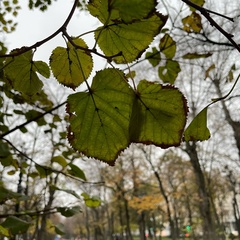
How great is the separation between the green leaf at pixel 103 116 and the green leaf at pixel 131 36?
0.14 ft

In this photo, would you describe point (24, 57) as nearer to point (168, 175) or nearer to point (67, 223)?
point (168, 175)

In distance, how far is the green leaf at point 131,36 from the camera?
1.08 feet

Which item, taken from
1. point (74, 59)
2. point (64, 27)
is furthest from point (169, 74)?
point (64, 27)

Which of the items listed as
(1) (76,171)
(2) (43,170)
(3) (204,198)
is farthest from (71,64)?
(3) (204,198)

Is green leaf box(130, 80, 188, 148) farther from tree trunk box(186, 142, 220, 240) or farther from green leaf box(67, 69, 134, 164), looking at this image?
tree trunk box(186, 142, 220, 240)

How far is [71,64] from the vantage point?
432 millimetres

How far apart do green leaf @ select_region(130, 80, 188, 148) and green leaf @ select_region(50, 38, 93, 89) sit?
121 millimetres

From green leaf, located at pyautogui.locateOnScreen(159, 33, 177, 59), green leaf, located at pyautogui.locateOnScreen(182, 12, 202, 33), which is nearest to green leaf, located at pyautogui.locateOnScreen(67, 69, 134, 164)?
green leaf, located at pyautogui.locateOnScreen(159, 33, 177, 59)

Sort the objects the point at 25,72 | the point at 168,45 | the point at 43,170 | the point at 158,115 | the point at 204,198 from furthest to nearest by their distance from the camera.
→ the point at 204,198, the point at 43,170, the point at 168,45, the point at 25,72, the point at 158,115

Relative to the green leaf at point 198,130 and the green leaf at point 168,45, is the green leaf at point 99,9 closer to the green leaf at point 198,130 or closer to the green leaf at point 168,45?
the green leaf at point 198,130

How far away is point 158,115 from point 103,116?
3.1 inches

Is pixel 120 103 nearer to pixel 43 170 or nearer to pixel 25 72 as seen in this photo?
pixel 25 72

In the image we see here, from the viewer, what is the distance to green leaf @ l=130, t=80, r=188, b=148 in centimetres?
33

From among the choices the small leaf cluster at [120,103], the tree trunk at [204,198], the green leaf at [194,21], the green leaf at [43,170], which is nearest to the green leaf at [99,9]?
the small leaf cluster at [120,103]
